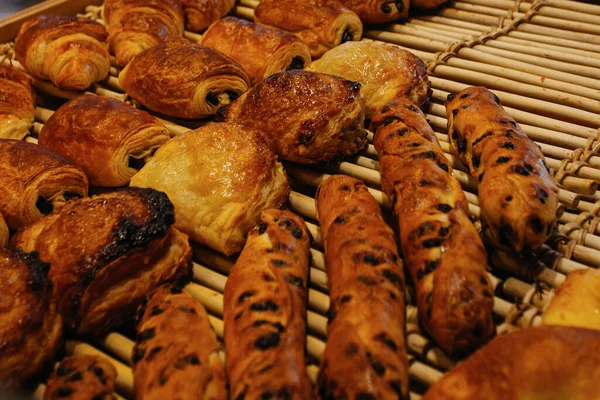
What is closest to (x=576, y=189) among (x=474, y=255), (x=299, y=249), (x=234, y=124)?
(x=474, y=255)

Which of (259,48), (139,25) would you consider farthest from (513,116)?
(139,25)

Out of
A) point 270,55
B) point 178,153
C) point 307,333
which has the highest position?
point 270,55

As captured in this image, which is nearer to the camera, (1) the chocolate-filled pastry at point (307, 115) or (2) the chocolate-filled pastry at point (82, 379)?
(2) the chocolate-filled pastry at point (82, 379)

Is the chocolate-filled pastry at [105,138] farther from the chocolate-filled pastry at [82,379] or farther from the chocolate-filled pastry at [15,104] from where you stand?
the chocolate-filled pastry at [82,379]

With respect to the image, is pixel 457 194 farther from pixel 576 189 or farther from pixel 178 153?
pixel 178 153

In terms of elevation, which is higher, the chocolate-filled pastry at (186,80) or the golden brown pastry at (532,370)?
the chocolate-filled pastry at (186,80)

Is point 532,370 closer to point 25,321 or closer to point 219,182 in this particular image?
point 219,182

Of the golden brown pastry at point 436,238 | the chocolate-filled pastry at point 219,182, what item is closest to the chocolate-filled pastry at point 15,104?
the chocolate-filled pastry at point 219,182

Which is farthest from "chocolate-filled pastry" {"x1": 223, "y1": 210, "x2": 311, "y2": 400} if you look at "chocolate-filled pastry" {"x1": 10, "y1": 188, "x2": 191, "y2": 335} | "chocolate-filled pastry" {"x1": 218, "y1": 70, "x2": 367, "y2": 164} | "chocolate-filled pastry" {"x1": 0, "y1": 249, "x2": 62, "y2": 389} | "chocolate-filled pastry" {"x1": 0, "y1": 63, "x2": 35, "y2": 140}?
"chocolate-filled pastry" {"x1": 0, "y1": 63, "x2": 35, "y2": 140}
